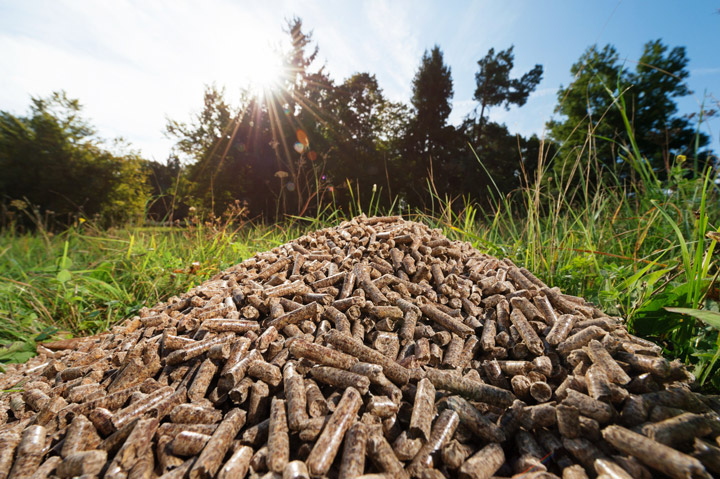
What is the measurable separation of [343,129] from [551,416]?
22.4 m

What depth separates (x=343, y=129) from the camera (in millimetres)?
22281

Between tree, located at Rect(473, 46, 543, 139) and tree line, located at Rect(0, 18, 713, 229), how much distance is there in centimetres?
8

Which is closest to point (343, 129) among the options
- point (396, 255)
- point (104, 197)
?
point (104, 197)

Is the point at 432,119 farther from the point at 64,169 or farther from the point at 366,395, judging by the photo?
the point at 366,395

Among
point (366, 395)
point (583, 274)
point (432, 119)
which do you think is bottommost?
point (366, 395)

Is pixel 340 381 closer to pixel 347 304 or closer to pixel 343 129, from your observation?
pixel 347 304

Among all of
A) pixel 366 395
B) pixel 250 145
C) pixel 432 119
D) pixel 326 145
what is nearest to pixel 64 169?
pixel 250 145

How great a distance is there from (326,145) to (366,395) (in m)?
20.1

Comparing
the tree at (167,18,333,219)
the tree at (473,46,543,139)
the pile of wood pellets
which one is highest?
the tree at (473,46,543,139)

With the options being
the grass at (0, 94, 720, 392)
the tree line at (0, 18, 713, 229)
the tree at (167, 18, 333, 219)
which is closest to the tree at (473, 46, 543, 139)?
the tree line at (0, 18, 713, 229)

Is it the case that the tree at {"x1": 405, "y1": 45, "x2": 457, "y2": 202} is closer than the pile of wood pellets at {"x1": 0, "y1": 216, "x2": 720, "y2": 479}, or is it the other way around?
the pile of wood pellets at {"x1": 0, "y1": 216, "x2": 720, "y2": 479}

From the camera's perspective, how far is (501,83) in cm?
2653

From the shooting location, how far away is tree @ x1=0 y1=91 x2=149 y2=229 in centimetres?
1381

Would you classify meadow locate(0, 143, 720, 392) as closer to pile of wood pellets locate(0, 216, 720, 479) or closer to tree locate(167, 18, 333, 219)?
pile of wood pellets locate(0, 216, 720, 479)
